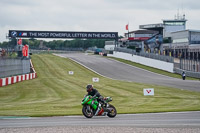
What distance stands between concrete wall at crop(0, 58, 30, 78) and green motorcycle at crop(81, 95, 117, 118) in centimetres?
2185

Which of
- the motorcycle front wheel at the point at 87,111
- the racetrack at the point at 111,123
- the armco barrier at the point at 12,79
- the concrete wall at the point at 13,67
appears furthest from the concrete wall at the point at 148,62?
the motorcycle front wheel at the point at 87,111

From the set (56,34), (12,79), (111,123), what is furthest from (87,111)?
(56,34)

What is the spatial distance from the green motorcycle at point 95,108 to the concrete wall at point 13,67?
21.8m

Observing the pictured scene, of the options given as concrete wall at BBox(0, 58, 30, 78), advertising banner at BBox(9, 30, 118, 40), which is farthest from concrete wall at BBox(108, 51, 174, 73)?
concrete wall at BBox(0, 58, 30, 78)

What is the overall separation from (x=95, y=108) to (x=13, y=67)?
1049 inches

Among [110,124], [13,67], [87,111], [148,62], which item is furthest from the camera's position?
[148,62]

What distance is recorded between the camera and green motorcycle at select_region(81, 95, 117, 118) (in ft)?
52.8

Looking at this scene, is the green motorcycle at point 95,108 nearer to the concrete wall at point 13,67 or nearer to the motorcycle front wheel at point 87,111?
the motorcycle front wheel at point 87,111

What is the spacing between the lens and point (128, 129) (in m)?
12.8

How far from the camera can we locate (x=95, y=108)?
16391mm

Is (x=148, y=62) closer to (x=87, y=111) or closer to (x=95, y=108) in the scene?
(x=95, y=108)

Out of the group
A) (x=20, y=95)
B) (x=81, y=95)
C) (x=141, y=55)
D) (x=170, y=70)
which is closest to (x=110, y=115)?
(x=81, y=95)

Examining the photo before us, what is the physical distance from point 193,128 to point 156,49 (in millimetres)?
72907

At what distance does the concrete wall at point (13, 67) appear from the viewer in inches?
1442
